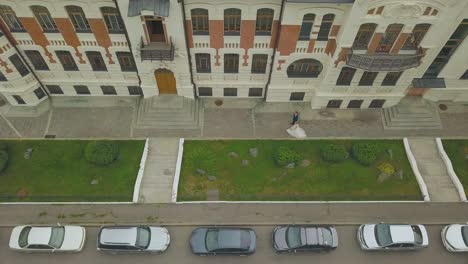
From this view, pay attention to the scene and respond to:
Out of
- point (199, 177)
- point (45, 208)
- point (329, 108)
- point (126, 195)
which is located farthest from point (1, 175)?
point (329, 108)

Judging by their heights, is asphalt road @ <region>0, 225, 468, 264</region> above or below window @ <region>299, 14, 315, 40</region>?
below

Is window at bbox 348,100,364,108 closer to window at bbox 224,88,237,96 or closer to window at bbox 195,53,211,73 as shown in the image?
window at bbox 224,88,237,96

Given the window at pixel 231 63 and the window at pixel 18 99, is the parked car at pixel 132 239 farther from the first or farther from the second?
the window at pixel 18 99

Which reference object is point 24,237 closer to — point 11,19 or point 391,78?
point 11,19

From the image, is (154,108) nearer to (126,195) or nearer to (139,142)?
(139,142)

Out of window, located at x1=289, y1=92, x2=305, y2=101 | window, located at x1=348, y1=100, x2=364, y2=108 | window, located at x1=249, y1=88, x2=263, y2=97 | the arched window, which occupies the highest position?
window, located at x1=249, y1=88, x2=263, y2=97

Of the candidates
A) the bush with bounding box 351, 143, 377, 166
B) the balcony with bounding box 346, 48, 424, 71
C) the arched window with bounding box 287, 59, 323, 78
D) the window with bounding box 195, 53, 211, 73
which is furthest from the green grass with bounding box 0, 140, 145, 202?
the balcony with bounding box 346, 48, 424, 71
